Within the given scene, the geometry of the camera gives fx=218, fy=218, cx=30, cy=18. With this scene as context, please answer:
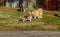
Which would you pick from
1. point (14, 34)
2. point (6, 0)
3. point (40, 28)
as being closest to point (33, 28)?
point (40, 28)

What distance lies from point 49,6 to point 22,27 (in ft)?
49.8

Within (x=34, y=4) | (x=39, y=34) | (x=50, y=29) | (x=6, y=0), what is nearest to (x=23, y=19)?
(x=50, y=29)

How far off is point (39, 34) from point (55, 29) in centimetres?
188

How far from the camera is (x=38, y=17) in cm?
1634

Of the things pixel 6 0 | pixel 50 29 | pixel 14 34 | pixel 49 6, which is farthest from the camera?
pixel 6 0

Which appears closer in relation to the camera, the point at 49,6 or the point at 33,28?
the point at 33,28

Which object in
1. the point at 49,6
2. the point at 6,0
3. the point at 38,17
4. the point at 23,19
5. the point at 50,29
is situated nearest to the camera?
the point at 50,29

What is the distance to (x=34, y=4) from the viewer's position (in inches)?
1063

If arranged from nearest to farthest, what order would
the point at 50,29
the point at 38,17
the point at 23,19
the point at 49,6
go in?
the point at 50,29 < the point at 23,19 < the point at 38,17 < the point at 49,6

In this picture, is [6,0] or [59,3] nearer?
[59,3]

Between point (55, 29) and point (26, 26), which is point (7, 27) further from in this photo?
point (55, 29)

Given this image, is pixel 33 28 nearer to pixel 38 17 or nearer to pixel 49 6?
pixel 38 17

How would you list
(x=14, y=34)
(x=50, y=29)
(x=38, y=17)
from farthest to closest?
1. (x=38, y=17)
2. (x=50, y=29)
3. (x=14, y=34)

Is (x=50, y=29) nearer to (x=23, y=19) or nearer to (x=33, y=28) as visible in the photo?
(x=33, y=28)
